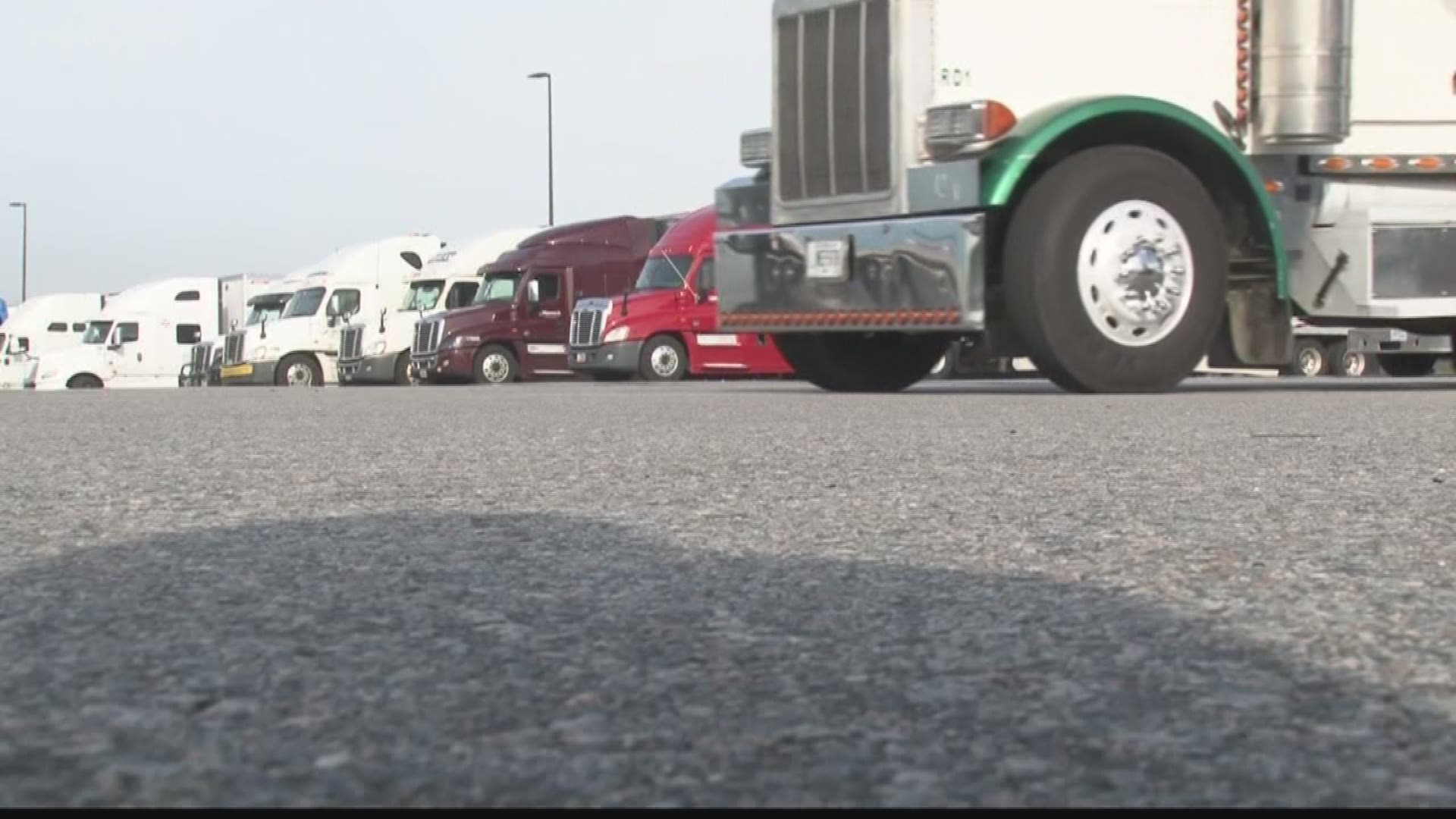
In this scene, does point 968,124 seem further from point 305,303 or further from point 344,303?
point 305,303

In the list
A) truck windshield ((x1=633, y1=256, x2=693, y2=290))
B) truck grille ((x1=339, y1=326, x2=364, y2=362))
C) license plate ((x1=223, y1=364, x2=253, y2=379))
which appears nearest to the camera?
truck windshield ((x1=633, y1=256, x2=693, y2=290))

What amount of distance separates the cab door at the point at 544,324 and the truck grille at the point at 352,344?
121 inches

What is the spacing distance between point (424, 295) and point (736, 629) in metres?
26.8

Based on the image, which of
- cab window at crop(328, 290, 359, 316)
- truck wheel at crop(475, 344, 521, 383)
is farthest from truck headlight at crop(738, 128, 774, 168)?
cab window at crop(328, 290, 359, 316)

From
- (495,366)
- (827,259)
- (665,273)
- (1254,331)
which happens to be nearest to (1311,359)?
(665,273)

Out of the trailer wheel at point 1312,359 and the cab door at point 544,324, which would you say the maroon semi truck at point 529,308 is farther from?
the trailer wheel at point 1312,359

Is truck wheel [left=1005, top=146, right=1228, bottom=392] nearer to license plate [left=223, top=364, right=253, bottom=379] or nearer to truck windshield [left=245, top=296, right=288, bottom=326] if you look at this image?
license plate [left=223, top=364, right=253, bottom=379]

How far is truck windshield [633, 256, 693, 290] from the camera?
24.5m

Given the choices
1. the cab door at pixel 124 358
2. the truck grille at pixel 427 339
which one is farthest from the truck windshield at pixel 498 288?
the cab door at pixel 124 358

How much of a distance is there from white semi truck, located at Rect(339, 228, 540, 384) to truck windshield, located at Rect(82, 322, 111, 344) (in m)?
7.52

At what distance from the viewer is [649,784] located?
1.78 meters

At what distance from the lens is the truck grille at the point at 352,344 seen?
28.7 meters

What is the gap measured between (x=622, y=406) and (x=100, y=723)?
24.9ft

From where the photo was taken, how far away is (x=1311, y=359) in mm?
24219
